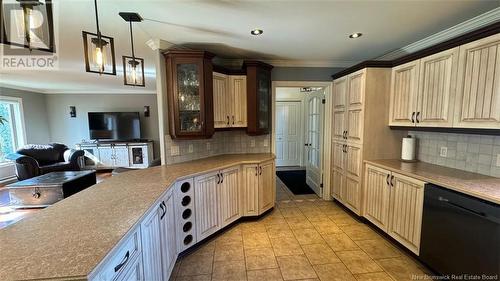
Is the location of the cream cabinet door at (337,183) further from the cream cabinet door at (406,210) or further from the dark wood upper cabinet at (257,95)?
the dark wood upper cabinet at (257,95)

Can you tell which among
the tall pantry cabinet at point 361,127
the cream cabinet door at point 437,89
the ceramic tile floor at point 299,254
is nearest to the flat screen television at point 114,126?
the ceramic tile floor at point 299,254

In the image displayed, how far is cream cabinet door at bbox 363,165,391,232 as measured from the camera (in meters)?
2.53

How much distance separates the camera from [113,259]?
1011 mm

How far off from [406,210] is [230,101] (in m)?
2.52

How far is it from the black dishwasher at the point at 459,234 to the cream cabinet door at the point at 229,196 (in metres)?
2.04

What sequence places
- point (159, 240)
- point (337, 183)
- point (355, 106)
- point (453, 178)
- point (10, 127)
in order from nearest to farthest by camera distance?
point (159, 240), point (453, 178), point (355, 106), point (337, 183), point (10, 127)

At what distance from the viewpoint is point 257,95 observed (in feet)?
10.6

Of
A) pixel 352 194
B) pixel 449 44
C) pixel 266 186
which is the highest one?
pixel 449 44

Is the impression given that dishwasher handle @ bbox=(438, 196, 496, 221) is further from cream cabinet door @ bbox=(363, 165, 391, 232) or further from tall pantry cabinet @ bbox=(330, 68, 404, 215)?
tall pantry cabinet @ bbox=(330, 68, 404, 215)

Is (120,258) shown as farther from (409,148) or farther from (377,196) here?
(409,148)

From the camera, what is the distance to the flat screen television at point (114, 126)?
21.6ft

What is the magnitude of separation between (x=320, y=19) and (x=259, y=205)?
244 centimetres

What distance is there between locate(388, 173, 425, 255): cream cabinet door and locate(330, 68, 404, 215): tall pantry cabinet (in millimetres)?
572

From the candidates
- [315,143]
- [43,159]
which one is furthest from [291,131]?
[43,159]
